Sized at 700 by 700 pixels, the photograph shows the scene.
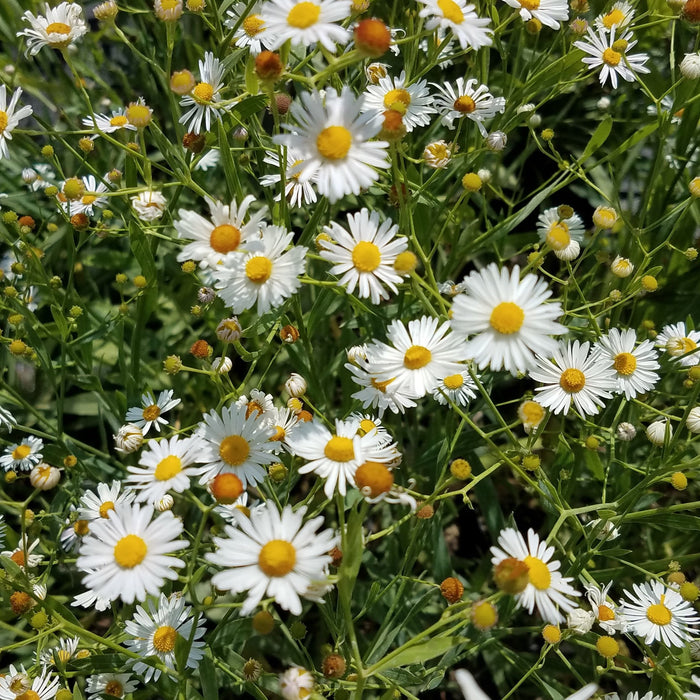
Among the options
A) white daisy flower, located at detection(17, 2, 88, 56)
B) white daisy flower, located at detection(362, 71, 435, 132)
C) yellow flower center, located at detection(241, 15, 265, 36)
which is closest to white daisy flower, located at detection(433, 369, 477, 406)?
white daisy flower, located at detection(362, 71, 435, 132)

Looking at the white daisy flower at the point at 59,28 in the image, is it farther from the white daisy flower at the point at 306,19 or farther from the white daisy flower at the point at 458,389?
the white daisy flower at the point at 458,389

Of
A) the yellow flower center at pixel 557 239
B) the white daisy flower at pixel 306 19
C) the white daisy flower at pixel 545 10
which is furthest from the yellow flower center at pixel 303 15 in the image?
the white daisy flower at pixel 545 10

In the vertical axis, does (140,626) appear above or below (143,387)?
below

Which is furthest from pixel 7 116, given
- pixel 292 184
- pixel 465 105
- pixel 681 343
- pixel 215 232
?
pixel 681 343

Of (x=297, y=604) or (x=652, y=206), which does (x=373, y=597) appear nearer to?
(x=297, y=604)

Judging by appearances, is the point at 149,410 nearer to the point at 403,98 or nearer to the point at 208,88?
the point at 208,88

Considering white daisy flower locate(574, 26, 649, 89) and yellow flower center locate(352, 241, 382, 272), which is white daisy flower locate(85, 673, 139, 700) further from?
white daisy flower locate(574, 26, 649, 89)

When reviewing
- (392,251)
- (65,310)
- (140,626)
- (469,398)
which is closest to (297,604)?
(140,626)
